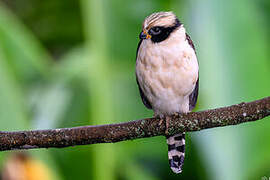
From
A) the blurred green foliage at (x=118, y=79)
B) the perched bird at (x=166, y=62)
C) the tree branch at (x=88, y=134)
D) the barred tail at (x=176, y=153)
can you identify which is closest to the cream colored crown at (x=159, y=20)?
the perched bird at (x=166, y=62)

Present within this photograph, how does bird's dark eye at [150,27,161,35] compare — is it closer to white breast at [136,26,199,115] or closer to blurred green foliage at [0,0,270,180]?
white breast at [136,26,199,115]

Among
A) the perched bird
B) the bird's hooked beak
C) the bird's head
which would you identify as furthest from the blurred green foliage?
the bird's hooked beak

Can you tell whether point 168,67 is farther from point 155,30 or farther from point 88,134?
point 88,134

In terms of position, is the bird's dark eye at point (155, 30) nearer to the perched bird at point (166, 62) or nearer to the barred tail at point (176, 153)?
the perched bird at point (166, 62)

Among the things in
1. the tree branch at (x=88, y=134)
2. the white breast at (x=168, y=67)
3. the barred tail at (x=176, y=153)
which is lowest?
the barred tail at (x=176, y=153)

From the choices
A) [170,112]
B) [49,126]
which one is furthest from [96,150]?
[170,112]

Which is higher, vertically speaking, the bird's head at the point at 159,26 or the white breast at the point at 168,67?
the bird's head at the point at 159,26

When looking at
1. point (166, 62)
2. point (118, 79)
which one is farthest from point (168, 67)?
point (118, 79)
